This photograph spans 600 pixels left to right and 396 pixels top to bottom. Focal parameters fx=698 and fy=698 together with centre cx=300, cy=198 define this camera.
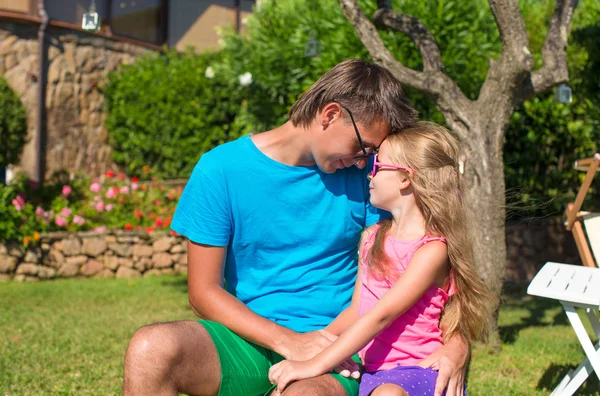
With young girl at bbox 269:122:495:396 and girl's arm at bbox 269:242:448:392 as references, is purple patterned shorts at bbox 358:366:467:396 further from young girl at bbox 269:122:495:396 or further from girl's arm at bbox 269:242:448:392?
girl's arm at bbox 269:242:448:392

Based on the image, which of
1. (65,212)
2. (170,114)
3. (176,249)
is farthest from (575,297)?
(170,114)

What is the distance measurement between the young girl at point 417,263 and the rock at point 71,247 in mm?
6750

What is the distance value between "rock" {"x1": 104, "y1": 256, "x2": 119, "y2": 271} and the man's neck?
21.7 feet

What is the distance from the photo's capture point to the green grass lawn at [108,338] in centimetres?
422

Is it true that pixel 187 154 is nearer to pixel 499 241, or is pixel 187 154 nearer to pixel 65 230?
pixel 65 230

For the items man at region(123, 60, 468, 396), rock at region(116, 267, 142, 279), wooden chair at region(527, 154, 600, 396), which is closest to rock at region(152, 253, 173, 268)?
rock at region(116, 267, 142, 279)

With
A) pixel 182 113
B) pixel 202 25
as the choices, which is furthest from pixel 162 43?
pixel 182 113

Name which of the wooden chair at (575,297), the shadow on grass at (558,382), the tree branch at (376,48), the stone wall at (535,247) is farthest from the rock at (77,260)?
the wooden chair at (575,297)

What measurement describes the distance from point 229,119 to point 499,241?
715 centimetres

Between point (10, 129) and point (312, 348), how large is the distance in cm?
751

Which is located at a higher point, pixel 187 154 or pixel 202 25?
pixel 202 25

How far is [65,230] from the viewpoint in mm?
8922

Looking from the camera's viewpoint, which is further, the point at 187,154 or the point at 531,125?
the point at 187,154

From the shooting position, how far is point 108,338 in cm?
545
